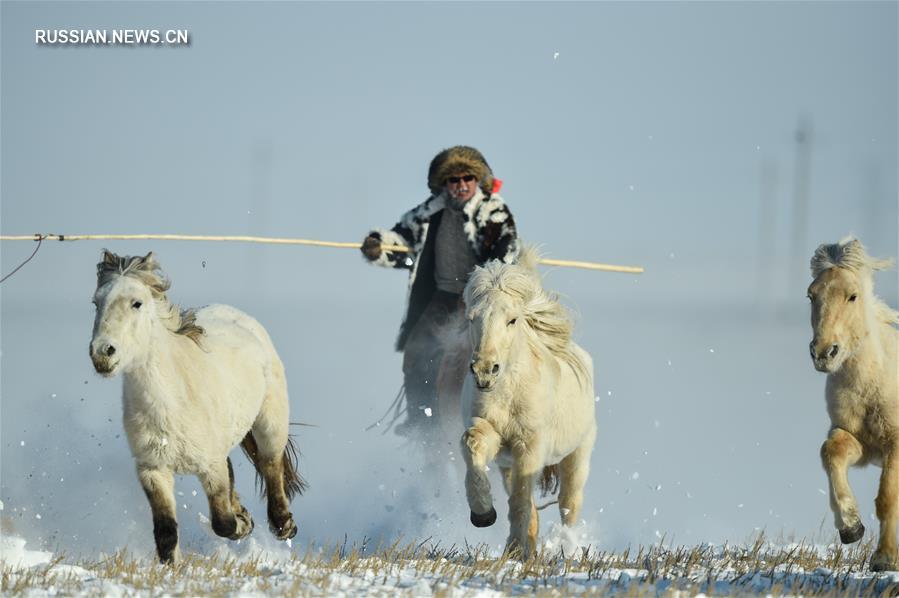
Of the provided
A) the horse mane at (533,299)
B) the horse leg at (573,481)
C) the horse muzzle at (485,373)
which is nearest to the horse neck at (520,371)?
the horse mane at (533,299)

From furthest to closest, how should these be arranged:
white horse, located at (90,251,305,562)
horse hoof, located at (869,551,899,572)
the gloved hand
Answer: the gloved hand, horse hoof, located at (869,551,899,572), white horse, located at (90,251,305,562)

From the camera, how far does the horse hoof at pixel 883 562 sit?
876 cm

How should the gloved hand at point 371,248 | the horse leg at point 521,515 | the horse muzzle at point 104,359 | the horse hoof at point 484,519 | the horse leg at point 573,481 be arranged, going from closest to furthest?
the horse muzzle at point 104,359, the horse hoof at point 484,519, the horse leg at point 521,515, the horse leg at point 573,481, the gloved hand at point 371,248

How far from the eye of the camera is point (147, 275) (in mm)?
8977

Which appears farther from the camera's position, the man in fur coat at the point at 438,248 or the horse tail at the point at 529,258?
the man in fur coat at the point at 438,248

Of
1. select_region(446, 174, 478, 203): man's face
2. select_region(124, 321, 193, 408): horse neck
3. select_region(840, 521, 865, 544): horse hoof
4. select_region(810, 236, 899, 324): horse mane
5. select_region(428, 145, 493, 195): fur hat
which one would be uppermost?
select_region(428, 145, 493, 195): fur hat

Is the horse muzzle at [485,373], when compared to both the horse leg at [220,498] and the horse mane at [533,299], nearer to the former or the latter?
the horse mane at [533,299]

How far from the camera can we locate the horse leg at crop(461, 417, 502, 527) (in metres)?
8.91

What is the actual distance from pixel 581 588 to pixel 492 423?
1.56 metres

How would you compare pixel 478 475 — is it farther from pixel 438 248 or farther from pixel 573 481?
pixel 438 248

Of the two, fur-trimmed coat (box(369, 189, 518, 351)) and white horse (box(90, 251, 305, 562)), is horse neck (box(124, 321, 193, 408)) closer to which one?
white horse (box(90, 251, 305, 562))

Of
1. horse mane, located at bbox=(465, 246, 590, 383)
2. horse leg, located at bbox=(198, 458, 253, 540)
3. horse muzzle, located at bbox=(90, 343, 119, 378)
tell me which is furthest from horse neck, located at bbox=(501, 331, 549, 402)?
horse muzzle, located at bbox=(90, 343, 119, 378)

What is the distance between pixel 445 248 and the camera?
12.0m

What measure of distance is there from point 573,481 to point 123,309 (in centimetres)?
354
